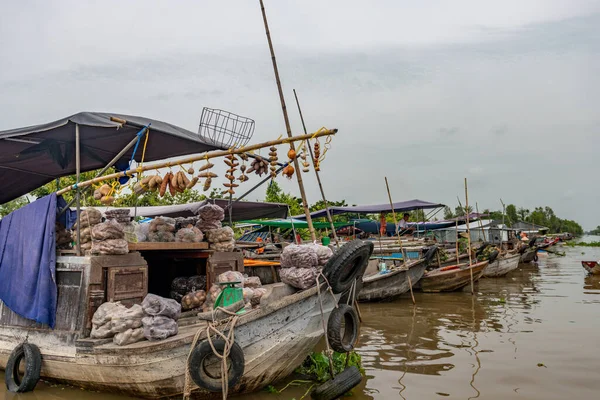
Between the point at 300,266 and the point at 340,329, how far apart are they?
750mm

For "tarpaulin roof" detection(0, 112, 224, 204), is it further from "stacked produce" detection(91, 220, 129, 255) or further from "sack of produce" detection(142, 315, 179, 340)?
"sack of produce" detection(142, 315, 179, 340)

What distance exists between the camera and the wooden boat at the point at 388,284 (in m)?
11.2

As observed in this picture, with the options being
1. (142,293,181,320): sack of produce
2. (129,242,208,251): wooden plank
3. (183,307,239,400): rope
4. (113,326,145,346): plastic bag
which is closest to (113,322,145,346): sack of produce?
(113,326,145,346): plastic bag

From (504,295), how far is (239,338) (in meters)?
10.7

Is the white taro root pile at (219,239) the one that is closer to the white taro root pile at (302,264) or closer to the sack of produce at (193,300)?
the sack of produce at (193,300)

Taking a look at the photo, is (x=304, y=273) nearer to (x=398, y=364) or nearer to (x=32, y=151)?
(x=398, y=364)

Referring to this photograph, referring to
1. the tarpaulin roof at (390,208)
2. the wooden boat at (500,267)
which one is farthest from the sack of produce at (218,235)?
the wooden boat at (500,267)

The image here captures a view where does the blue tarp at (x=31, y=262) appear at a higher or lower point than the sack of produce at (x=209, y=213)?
lower

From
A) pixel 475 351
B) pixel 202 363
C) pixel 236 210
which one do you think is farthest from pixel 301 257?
pixel 236 210

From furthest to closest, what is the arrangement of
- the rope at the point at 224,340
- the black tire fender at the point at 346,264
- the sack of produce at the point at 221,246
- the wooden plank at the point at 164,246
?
the sack of produce at the point at 221,246, the wooden plank at the point at 164,246, the black tire fender at the point at 346,264, the rope at the point at 224,340

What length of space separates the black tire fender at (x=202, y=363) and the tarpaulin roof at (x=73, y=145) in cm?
233

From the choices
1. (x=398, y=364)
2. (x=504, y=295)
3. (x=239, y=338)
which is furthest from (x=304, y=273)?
(x=504, y=295)

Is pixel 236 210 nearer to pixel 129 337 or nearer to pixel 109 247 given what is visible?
pixel 109 247

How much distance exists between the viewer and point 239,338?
3.98 m
